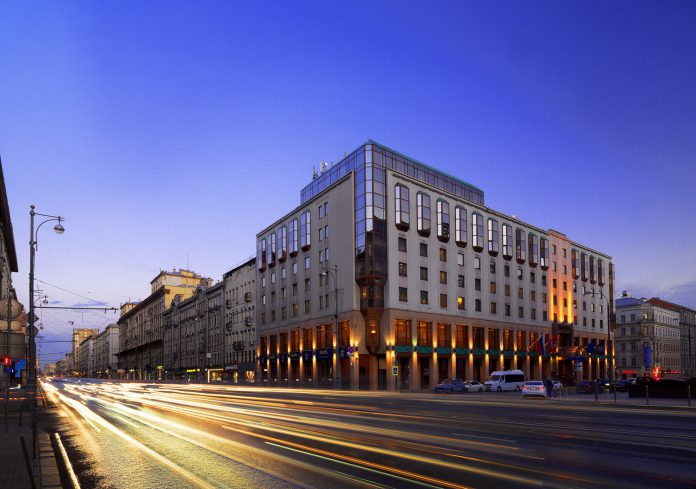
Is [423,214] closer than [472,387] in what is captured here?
No

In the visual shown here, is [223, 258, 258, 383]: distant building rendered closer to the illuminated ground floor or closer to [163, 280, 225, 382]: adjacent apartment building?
[163, 280, 225, 382]: adjacent apartment building

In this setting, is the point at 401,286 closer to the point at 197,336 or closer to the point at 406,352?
the point at 406,352

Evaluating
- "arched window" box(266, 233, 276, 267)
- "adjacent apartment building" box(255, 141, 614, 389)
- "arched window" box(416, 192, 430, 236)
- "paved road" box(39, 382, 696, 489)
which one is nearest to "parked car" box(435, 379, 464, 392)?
"adjacent apartment building" box(255, 141, 614, 389)

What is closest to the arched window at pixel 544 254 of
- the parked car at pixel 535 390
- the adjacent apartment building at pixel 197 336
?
the parked car at pixel 535 390

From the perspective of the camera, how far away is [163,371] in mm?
145125

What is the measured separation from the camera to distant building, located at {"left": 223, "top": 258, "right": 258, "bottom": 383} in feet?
307

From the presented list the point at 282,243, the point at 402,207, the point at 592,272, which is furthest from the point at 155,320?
the point at 592,272

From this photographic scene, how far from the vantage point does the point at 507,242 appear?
277 ft

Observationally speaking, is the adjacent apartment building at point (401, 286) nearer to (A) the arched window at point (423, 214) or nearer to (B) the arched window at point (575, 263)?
(A) the arched window at point (423, 214)

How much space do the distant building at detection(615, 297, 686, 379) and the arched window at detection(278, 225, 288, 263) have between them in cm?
8704

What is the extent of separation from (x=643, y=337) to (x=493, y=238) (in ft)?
223

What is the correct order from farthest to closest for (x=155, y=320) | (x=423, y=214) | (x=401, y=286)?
(x=155, y=320)
(x=423, y=214)
(x=401, y=286)

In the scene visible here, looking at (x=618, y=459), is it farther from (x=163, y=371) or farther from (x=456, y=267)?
(x=163, y=371)

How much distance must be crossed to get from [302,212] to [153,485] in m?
70.1
